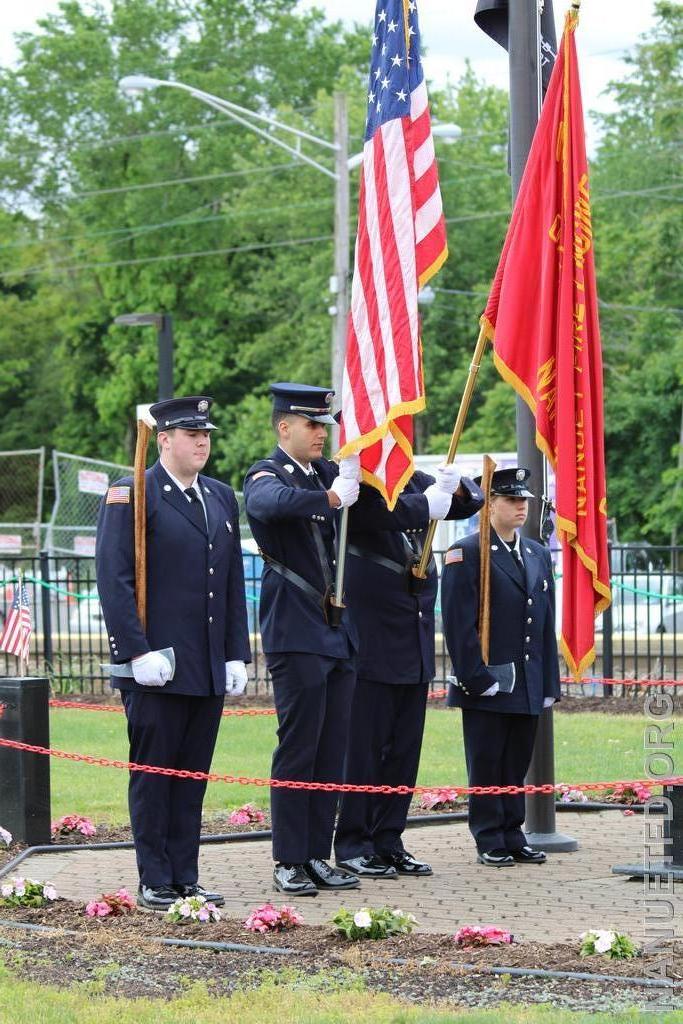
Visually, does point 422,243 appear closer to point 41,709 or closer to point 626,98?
Answer: point 41,709

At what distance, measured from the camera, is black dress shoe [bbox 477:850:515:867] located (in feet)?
26.7

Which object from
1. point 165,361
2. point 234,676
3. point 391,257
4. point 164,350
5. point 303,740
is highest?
point 164,350

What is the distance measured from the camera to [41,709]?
28.2 ft

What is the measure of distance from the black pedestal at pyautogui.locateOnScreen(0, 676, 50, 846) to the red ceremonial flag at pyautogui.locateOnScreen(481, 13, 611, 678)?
2763 millimetres

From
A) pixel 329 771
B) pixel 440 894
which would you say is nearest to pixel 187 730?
pixel 329 771

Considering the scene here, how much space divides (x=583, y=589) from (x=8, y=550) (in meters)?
17.1

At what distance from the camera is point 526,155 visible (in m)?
8.57

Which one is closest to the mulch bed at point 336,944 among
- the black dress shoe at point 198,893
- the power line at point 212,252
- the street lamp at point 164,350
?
the black dress shoe at point 198,893

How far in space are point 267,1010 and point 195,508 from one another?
2635 mm

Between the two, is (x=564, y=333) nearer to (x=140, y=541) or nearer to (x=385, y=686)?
(x=385, y=686)

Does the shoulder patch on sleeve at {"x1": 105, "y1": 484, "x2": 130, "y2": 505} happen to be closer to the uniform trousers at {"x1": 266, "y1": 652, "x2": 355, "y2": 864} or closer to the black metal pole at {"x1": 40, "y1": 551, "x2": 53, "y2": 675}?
the uniform trousers at {"x1": 266, "y1": 652, "x2": 355, "y2": 864}

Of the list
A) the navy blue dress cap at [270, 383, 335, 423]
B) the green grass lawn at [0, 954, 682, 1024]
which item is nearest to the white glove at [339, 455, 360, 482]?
the navy blue dress cap at [270, 383, 335, 423]

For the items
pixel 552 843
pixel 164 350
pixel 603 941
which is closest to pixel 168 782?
pixel 603 941

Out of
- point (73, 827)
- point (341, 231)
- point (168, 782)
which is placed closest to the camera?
point (168, 782)
